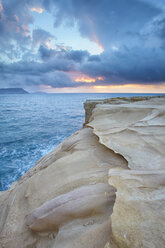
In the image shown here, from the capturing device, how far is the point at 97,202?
1250 millimetres

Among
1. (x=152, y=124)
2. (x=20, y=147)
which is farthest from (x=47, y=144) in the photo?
(x=152, y=124)

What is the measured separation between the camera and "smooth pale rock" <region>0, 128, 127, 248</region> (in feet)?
3.54

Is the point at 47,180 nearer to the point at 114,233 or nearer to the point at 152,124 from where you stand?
the point at 114,233

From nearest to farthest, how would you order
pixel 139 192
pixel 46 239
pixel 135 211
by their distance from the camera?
pixel 135 211 < pixel 139 192 < pixel 46 239

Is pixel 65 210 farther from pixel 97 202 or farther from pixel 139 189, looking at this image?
pixel 139 189

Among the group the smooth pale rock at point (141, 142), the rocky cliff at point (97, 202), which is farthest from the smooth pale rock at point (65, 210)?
the smooth pale rock at point (141, 142)

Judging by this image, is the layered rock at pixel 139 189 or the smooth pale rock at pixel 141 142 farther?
the smooth pale rock at pixel 141 142

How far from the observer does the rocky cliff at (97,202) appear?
84 cm

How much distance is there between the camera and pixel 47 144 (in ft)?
34.6

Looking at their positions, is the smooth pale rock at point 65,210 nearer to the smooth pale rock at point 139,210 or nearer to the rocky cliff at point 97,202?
the rocky cliff at point 97,202

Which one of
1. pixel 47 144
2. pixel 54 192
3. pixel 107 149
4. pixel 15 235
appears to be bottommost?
pixel 47 144

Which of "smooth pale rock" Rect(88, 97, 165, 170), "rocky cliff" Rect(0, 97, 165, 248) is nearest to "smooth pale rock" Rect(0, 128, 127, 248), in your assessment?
"rocky cliff" Rect(0, 97, 165, 248)

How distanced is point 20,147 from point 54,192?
9055 millimetres

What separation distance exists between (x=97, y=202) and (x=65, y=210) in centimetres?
32
